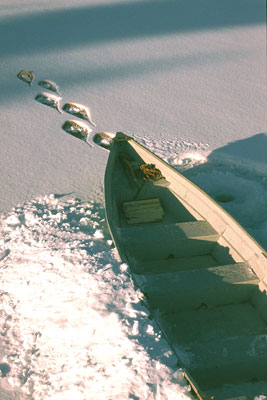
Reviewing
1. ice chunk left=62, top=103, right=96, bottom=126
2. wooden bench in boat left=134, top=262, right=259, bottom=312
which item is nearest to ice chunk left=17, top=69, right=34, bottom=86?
ice chunk left=62, top=103, right=96, bottom=126

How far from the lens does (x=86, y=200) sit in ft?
19.6

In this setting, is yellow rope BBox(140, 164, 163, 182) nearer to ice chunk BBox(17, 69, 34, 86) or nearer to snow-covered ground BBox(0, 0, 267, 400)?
snow-covered ground BBox(0, 0, 267, 400)

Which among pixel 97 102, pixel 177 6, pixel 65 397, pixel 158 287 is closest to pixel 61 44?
pixel 97 102

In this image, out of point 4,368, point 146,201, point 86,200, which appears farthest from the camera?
point 86,200

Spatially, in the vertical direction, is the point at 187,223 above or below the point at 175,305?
above

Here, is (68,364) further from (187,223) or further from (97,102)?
(97,102)

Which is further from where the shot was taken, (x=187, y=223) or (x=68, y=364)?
(x=187, y=223)

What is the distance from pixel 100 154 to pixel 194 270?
3409 mm

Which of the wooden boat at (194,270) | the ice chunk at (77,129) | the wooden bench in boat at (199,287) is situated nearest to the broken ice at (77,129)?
the ice chunk at (77,129)

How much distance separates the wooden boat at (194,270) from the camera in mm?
3682

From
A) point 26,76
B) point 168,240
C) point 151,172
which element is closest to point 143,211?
point 151,172

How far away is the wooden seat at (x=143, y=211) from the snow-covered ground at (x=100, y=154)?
1.48 ft

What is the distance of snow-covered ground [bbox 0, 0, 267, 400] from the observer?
11.9ft

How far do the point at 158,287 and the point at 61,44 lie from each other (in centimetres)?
840
